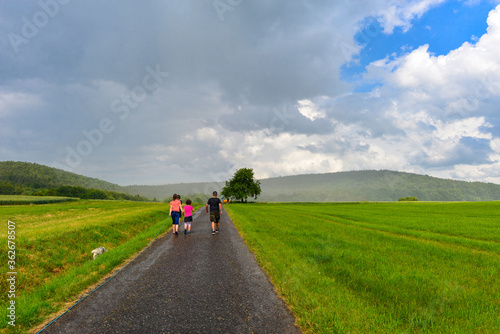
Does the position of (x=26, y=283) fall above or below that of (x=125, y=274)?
below

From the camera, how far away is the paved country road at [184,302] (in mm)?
4672

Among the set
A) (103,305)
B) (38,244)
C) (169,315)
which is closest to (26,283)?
(38,244)

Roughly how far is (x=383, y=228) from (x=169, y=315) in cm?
2083

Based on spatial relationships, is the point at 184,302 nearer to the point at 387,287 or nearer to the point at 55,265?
the point at 387,287

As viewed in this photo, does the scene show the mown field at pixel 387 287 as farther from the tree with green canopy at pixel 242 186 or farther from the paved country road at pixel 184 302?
the tree with green canopy at pixel 242 186

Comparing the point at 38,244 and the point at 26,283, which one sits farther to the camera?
the point at 38,244

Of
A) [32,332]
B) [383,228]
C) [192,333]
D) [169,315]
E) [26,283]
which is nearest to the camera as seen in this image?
[192,333]

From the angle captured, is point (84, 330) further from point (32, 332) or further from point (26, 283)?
point (26, 283)

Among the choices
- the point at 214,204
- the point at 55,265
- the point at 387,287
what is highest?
the point at 214,204

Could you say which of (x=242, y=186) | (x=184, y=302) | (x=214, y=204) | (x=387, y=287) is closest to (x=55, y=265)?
(x=214, y=204)

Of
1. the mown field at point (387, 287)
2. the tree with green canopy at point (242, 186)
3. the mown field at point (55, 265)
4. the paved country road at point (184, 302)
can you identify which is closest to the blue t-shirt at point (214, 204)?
the mown field at point (55, 265)

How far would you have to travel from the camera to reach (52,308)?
5.59 meters

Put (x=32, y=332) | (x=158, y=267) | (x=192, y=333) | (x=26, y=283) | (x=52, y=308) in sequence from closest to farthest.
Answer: (x=192, y=333)
(x=32, y=332)
(x=52, y=308)
(x=158, y=267)
(x=26, y=283)

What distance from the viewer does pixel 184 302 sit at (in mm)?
5730
